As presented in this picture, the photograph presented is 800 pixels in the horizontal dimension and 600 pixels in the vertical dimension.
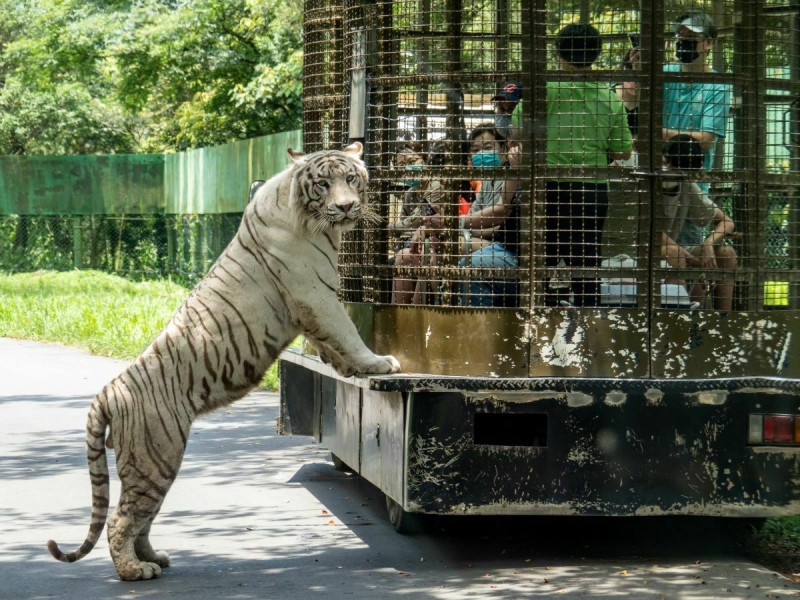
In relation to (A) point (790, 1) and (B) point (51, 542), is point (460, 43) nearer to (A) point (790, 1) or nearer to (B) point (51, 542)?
(A) point (790, 1)

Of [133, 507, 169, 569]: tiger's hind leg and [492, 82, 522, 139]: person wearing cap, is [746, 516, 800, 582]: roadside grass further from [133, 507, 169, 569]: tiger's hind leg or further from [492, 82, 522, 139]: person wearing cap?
[133, 507, 169, 569]: tiger's hind leg

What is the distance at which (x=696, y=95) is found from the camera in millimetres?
6215

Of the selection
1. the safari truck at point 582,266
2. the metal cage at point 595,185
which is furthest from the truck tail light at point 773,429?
the metal cage at point 595,185

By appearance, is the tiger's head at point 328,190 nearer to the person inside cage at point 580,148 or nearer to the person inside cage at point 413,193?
Result: the person inside cage at point 413,193

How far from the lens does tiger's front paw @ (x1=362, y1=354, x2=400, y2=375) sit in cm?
617

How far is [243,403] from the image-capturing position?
12508 millimetres

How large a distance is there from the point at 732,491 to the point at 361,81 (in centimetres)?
266

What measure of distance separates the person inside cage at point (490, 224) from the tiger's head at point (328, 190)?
42 cm

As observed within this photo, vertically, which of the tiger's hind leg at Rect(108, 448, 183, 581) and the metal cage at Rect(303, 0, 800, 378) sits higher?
the metal cage at Rect(303, 0, 800, 378)

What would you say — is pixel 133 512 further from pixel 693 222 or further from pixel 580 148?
pixel 693 222

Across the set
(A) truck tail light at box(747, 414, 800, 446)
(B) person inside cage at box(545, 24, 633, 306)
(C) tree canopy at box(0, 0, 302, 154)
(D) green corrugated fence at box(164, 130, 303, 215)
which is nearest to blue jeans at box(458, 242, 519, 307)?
(B) person inside cage at box(545, 24, 633, 306)

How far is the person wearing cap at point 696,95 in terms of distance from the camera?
20.3 feet

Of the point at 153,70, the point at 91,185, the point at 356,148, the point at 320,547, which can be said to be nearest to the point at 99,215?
the point at 91,185

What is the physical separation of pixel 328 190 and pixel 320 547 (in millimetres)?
1871
